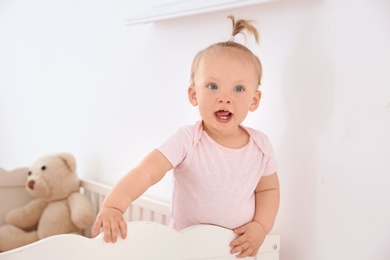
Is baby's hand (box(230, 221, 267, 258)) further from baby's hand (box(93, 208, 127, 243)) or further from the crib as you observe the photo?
baby's hand (box(93, 208, 127, 243))

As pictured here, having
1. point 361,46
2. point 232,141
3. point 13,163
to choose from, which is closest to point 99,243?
point 232,141

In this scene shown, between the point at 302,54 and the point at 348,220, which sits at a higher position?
the point at 302,54

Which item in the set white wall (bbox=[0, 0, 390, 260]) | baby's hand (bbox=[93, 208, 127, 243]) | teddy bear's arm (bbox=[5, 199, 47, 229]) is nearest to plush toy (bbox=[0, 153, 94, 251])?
teddy bear's arm (bbox=[5, 199, 47, 229])

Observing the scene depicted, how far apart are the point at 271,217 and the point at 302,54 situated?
37 cm

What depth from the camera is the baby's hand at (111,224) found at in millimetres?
742

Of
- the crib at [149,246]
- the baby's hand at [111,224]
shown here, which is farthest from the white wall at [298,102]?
the baby's hand at [111,224]

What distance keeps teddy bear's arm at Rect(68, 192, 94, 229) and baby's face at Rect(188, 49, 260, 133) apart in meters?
0.84

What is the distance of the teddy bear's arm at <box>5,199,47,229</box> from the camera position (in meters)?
1.66

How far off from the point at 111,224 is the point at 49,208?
3.32ft

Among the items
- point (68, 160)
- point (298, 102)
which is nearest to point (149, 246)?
point (298, 102)

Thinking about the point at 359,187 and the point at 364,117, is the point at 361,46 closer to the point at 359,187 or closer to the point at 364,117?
the point at 364,117

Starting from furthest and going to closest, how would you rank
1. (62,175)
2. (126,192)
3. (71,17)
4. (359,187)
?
(71,17) < (62,175) < (359,187) < (126,192)

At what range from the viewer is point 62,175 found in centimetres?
167

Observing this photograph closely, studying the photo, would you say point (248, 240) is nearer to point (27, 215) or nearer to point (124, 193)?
point (124, 193)
